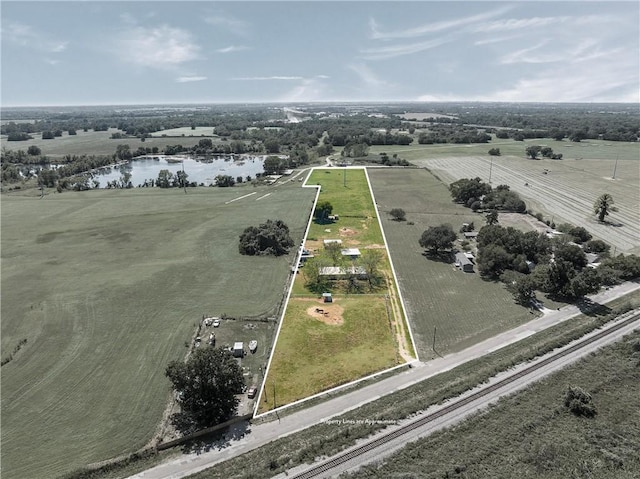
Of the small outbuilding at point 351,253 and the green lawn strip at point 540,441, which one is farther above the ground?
the small outbuilding at point 351,253

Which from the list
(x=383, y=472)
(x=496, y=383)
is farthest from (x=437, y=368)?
(x=383, y=472)

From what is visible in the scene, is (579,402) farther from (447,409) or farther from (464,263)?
(464,263)

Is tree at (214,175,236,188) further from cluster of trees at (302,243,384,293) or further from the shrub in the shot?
the shrub

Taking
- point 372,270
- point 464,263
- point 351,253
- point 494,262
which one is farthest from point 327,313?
point 494,262

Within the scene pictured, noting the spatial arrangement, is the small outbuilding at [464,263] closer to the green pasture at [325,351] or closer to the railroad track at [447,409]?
the green pasture at [325,351]

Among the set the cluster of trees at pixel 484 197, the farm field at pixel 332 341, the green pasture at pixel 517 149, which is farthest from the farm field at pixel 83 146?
the farm field at pixel 332 341

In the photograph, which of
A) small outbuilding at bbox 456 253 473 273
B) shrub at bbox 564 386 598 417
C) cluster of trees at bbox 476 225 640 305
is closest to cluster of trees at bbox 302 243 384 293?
small outbuilding at bbox 456 253 473 273

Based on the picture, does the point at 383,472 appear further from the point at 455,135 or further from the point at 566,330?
the point at 455,135
